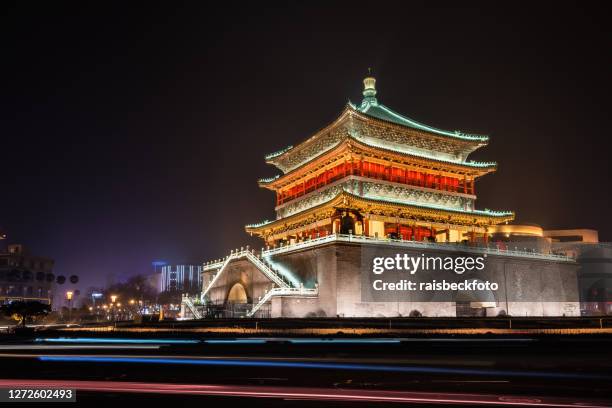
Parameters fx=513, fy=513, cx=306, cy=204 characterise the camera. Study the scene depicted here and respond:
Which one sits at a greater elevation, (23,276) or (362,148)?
(362,148)

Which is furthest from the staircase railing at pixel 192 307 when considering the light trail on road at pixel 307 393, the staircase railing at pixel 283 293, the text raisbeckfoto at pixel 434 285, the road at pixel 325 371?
the light trail on road at pixel 307 393

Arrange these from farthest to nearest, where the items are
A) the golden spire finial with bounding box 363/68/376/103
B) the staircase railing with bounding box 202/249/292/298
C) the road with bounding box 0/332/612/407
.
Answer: the golden spire finial with bounding box 363/68/376/103 < the staircase railing with bounding box 202/249/292/298 < the road with bounding box 0/332/612/407

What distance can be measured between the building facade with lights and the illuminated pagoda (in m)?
0.10

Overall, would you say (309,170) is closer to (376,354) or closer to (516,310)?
(516,310)

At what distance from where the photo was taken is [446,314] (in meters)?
39.1

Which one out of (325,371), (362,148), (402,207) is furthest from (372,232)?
(325,371)

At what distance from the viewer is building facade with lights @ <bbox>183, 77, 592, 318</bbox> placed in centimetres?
3647

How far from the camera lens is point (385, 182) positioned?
44.1 meters

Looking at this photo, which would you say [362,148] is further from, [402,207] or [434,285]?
[434,285]

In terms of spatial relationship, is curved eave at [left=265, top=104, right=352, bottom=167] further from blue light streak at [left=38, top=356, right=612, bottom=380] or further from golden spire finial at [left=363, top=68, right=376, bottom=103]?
blue light streak at [left=38, top=356, right=612, bottom=380]

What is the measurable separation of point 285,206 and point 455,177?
17124 millimetres

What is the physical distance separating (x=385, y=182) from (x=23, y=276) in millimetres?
67672

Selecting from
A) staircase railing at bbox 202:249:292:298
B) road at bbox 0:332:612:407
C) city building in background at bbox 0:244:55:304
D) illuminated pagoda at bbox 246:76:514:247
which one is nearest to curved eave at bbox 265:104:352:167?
illuminated pagoda at bbox 246:76:514:247

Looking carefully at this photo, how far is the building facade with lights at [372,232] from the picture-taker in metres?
36.5
